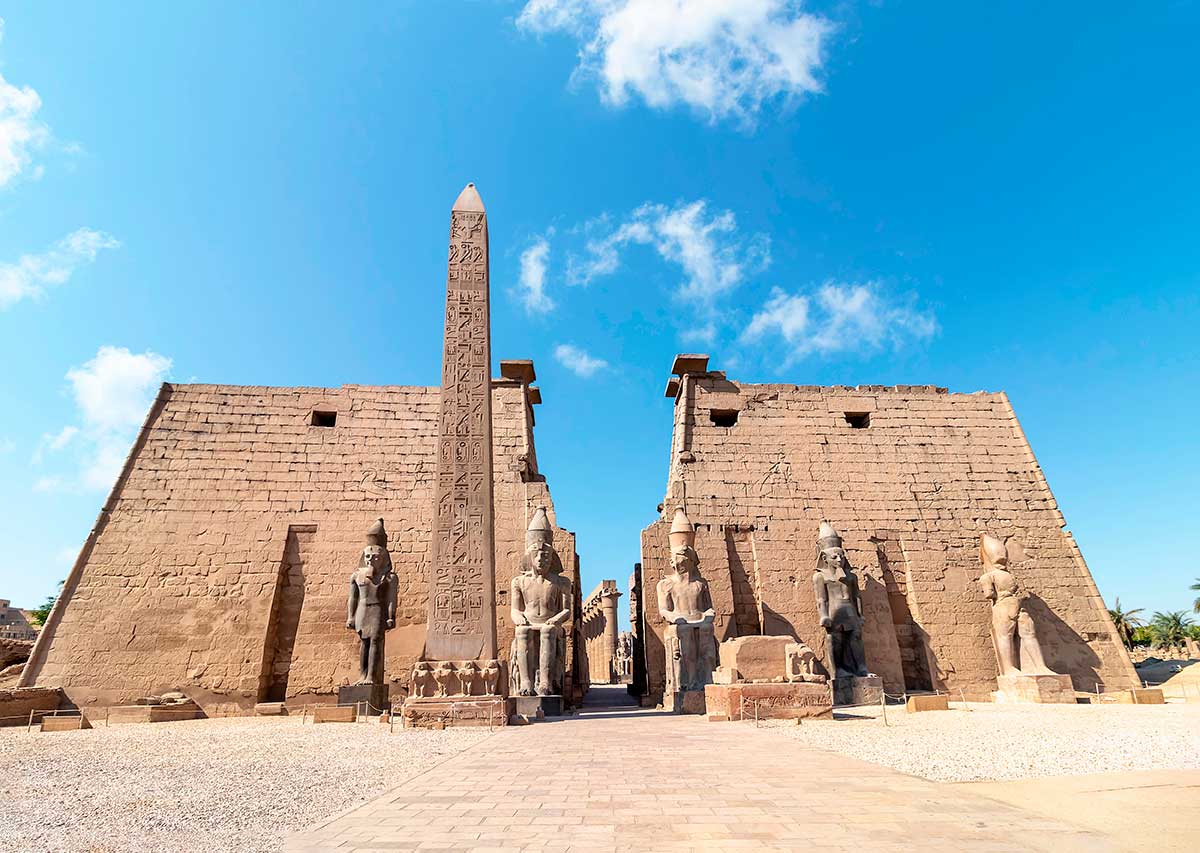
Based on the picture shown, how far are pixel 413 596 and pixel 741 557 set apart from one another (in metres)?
5.03

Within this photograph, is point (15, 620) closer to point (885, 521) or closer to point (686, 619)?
point (686, 619)

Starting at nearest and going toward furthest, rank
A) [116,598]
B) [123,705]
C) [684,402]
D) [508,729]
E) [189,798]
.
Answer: [189,798] < [508,729] < [123,705] < [116,598] < [684,402]

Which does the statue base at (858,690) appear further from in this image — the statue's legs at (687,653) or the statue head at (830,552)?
the statue's legs at (687,653)

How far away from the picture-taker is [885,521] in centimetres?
1133

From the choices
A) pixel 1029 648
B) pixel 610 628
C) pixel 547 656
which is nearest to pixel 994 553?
pixel 1029 648

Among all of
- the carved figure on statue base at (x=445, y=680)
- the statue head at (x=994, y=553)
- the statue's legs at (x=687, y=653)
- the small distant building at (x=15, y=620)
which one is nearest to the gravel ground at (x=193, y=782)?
the carved figure on statue base at (x=445, y=680)

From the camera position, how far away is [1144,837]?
7.37 ft

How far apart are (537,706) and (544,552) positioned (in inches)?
71.6

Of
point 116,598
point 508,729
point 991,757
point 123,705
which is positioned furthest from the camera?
point 116,598

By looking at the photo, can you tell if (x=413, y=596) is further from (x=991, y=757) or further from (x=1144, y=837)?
(x=1144, y=837)

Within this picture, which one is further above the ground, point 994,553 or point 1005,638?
point 994,553

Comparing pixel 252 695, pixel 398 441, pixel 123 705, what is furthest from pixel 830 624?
pixel 123 705

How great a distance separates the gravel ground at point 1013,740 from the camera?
3766 millimetres

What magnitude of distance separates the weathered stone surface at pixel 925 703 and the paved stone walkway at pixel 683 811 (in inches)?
151
